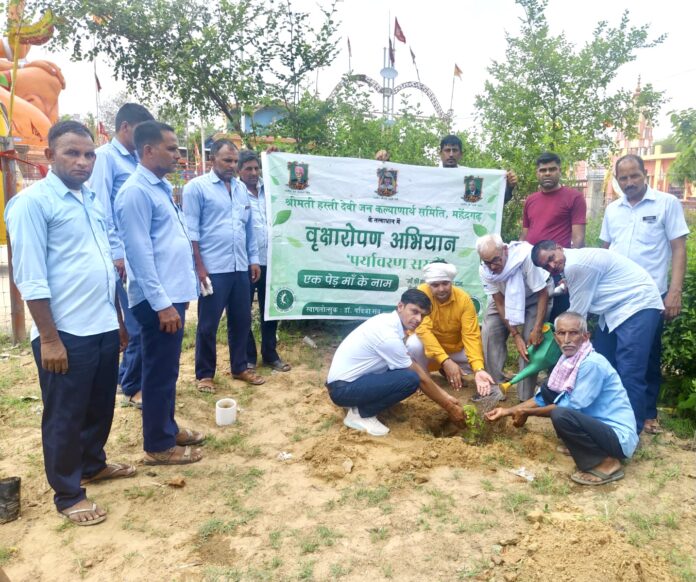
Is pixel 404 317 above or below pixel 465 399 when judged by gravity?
above

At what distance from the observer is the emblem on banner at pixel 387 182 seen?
5328mm

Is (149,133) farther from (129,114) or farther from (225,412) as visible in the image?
(225,412)

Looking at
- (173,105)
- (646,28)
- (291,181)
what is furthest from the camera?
(646,28)

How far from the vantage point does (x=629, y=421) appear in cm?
329

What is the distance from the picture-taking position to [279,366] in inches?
201

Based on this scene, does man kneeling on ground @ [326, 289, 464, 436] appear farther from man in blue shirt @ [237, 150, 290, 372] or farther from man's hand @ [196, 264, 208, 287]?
man in blue shirt @ [237, 150, 290, 372]

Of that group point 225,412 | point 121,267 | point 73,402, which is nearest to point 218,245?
point 121,267

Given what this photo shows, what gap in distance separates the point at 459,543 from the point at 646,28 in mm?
8562

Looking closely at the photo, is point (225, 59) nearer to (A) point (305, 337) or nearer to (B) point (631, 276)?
(A) point (305, 337)

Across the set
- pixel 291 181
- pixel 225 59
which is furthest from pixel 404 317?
pixel 225 59

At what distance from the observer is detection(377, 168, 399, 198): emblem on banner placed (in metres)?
5.33

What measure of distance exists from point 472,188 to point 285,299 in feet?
7.10

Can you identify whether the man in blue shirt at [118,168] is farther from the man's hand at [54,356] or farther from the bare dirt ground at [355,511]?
the man's hand at [54,356]

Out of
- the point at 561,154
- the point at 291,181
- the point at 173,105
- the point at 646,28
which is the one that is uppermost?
the point at 646,28
